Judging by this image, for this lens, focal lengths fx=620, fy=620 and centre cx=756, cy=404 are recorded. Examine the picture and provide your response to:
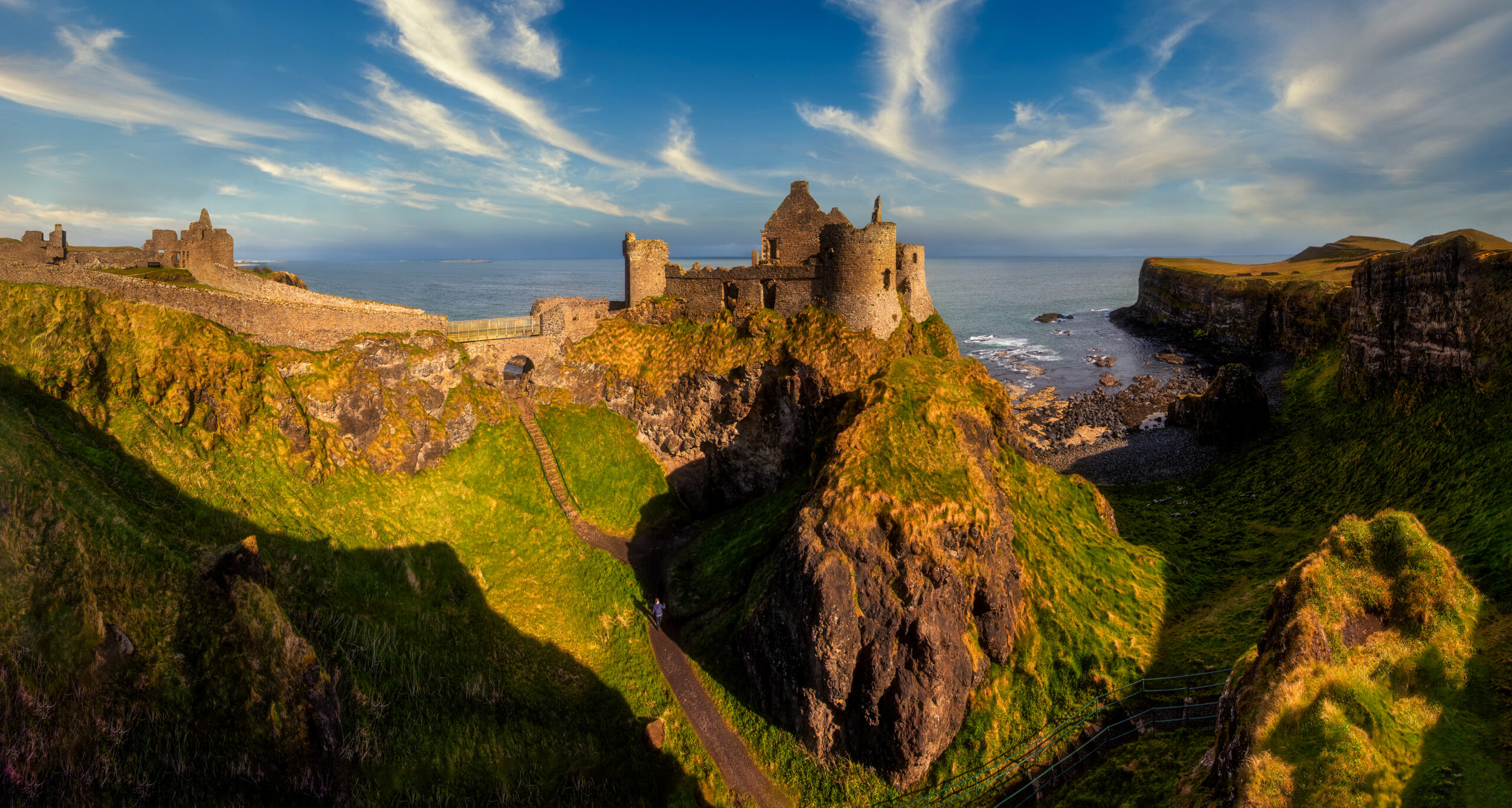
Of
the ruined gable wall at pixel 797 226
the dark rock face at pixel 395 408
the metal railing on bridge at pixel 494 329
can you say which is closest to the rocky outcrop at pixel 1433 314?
the ruined gable wall at pixel 797 226

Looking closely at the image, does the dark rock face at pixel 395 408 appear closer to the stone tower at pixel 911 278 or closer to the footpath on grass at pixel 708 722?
the footpath on grass at pixel 708 722

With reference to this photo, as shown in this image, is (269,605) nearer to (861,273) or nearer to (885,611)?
(885,611)

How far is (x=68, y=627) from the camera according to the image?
38.0 ft

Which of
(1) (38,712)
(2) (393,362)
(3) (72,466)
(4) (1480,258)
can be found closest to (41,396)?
(3) (72,466)

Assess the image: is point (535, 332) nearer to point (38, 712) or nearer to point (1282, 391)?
point (38, 712)

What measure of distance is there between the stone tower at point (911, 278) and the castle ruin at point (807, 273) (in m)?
0.05

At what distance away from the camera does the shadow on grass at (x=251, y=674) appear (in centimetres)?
1124

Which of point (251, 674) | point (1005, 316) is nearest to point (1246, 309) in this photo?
point (1005, 316)

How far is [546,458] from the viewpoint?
30516 mm

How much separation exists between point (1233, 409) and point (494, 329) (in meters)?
49.2

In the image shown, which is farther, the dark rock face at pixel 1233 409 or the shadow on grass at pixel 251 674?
the dark rock face at pixel 1233 409

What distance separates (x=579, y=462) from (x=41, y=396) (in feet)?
60.4

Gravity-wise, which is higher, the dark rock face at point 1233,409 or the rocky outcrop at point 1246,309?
the rocky outcrop at point 1246,309

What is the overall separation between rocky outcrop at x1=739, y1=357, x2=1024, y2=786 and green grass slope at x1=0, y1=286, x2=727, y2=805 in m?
4.70
